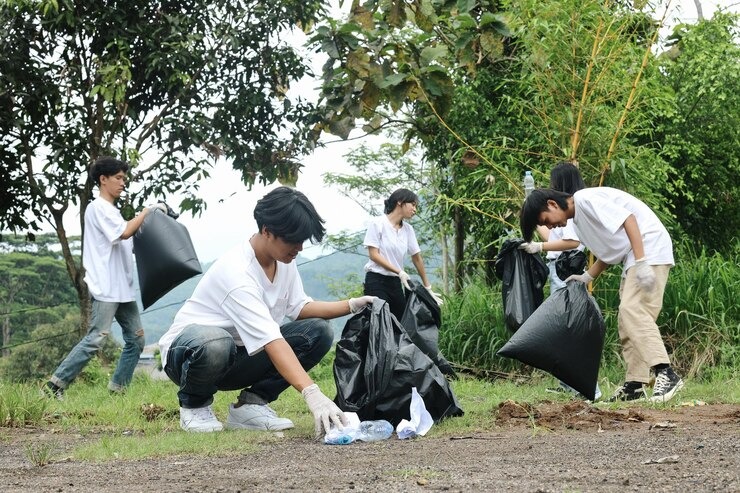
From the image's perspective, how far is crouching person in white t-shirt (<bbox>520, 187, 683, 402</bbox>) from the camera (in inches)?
190

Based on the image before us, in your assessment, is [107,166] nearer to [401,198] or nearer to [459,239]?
[401,198]

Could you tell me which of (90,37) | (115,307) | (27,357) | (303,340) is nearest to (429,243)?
(27,357)

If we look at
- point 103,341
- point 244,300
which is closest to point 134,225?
point 103,341

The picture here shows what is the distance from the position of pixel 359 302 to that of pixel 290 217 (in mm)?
637

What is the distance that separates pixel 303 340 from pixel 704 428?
1.69 meters

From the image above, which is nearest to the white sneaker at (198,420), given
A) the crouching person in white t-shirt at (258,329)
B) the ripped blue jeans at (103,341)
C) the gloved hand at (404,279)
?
the crouching person in white t-shirt at (258,329)

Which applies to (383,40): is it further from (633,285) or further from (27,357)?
(27,357)

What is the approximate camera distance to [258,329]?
3.70 metres

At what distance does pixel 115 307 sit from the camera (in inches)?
230

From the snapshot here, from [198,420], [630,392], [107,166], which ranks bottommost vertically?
[630,392]

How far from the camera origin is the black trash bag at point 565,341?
4.59m

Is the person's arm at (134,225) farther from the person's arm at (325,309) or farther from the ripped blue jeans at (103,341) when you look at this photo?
the person's arm at (325,309)

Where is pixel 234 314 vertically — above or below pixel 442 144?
below

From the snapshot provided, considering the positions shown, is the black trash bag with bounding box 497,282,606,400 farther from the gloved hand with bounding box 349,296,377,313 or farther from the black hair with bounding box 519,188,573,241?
the gloved hand with bounding box 349,296,377,313
